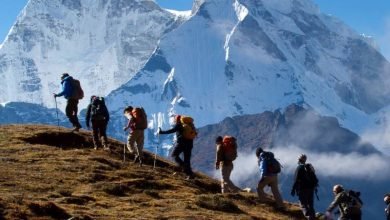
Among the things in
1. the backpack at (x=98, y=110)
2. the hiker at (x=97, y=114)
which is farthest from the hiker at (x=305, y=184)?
the backpack at (x=98, y=110)

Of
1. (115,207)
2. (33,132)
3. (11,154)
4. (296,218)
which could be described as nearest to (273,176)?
(296,218)

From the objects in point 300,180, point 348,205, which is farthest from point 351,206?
point 300,180

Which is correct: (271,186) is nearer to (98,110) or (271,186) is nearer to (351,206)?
(351,206)

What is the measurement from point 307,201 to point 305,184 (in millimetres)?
573

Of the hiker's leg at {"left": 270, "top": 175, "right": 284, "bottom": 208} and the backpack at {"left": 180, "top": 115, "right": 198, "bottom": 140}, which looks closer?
the hiker's leg at {"left": 270, "top": 175, "right": 284, "bottom": 208}

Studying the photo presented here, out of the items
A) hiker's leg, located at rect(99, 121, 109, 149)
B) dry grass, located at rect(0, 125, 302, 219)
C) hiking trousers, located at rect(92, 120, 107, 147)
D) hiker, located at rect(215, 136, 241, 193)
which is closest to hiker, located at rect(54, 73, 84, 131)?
hiking trousers, located at rect(92, 120, 107, 147)

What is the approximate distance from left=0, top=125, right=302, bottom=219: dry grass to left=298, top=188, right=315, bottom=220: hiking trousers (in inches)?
45.5

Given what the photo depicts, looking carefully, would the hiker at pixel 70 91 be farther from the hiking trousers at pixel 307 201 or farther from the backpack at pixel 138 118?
the hiking trousers at pixel 307 201

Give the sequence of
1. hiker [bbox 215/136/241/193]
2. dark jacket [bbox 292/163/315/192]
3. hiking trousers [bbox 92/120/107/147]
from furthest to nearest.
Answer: hiking trousers [bbox 92/120/107/147] → hiker [bbox 215/136/241/193] → dark jacket [bbox 292/163/315/192]

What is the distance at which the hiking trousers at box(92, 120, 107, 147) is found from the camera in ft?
109

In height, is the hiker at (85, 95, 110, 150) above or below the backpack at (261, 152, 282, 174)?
above

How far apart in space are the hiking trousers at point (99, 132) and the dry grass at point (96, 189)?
0.57 m

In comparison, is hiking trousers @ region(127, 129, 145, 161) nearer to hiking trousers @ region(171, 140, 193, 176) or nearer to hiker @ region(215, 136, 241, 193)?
hiking trousers @ region(171, 140, 193, 176)

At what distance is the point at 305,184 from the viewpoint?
2698 centimetres
